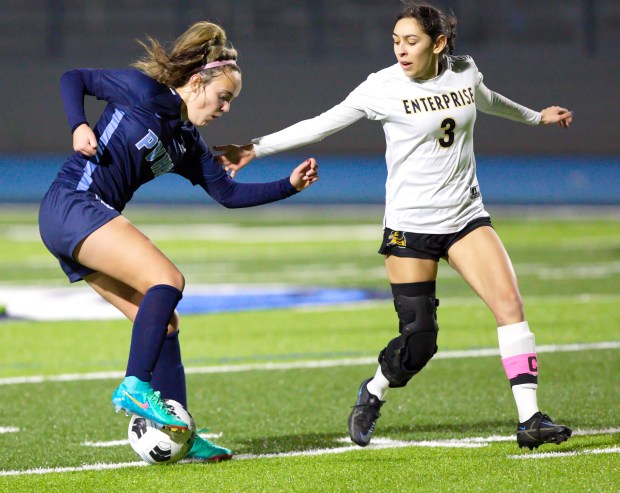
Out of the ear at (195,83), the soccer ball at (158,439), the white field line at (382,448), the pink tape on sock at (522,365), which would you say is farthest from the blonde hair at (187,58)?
the pink tape on sock at (522,365)

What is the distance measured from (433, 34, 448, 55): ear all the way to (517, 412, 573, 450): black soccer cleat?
6.05 ft

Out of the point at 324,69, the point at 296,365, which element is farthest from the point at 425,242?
the point at 324,69

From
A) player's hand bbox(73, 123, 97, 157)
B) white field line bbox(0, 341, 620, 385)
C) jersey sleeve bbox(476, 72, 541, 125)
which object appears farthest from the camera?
white field line bbox(0, 341, 620, 385)

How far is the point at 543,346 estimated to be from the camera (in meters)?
10.2

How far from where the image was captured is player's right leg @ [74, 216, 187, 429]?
5.68 metres

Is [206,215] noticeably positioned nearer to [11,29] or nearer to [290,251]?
[290,251]

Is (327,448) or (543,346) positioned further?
(543,346)

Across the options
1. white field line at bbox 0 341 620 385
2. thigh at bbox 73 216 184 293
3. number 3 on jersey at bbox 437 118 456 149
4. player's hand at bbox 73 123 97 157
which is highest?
player's hand at bbox 73 123 97 157

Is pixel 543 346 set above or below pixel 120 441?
below

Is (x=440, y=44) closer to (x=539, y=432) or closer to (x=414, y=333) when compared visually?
(x=414, y=333)

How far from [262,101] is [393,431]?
30249mm

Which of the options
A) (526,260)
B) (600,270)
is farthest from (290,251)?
(600,270)

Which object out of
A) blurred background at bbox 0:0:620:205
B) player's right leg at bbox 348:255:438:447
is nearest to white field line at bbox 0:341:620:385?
player's right leg at bbox 348:255:438:447

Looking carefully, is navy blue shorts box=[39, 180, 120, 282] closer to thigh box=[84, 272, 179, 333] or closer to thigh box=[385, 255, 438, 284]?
thigh box=[84, 272, 179, 333]
